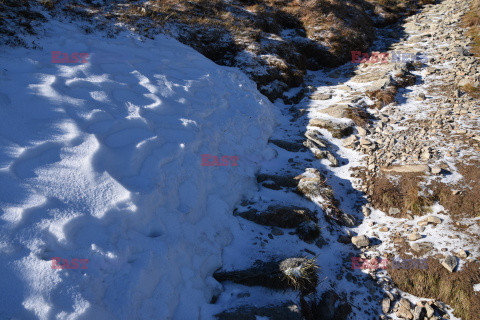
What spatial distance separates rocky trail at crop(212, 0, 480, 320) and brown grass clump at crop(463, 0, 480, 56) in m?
1.75

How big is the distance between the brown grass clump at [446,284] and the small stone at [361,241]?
25.9 inches

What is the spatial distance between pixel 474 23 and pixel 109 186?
16.8m

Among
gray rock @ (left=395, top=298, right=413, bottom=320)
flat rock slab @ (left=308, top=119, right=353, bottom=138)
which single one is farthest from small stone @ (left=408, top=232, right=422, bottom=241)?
flat rock slab @ (left=308, top=119, right=353, bottom=138)

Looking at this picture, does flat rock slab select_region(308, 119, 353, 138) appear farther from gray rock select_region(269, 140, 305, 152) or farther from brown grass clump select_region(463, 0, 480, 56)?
brown grass clump select_region(463, 0, 480, 56)

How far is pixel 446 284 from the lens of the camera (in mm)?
4211

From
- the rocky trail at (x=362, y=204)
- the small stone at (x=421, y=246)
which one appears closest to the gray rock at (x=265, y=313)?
the rocky trail at (x=362, y=204)

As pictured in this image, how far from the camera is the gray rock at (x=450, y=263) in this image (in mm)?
4309

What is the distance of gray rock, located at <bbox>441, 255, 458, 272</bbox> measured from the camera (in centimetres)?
431

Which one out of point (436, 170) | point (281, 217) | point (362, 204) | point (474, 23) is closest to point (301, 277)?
point (281, 217)

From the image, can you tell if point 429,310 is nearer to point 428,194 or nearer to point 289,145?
point 428,194

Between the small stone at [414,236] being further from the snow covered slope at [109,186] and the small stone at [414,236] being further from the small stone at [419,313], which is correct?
the snow covered slope at [109,186]

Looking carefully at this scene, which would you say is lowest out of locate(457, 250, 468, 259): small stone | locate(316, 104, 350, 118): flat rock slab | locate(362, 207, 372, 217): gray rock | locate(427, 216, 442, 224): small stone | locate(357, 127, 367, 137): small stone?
locate(362, 207, 372, 217): gray rock

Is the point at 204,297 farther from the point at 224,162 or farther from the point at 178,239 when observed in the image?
the point at 224,162

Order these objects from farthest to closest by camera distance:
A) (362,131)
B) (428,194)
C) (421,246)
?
(362,131) < (428,194) < (421,246)
